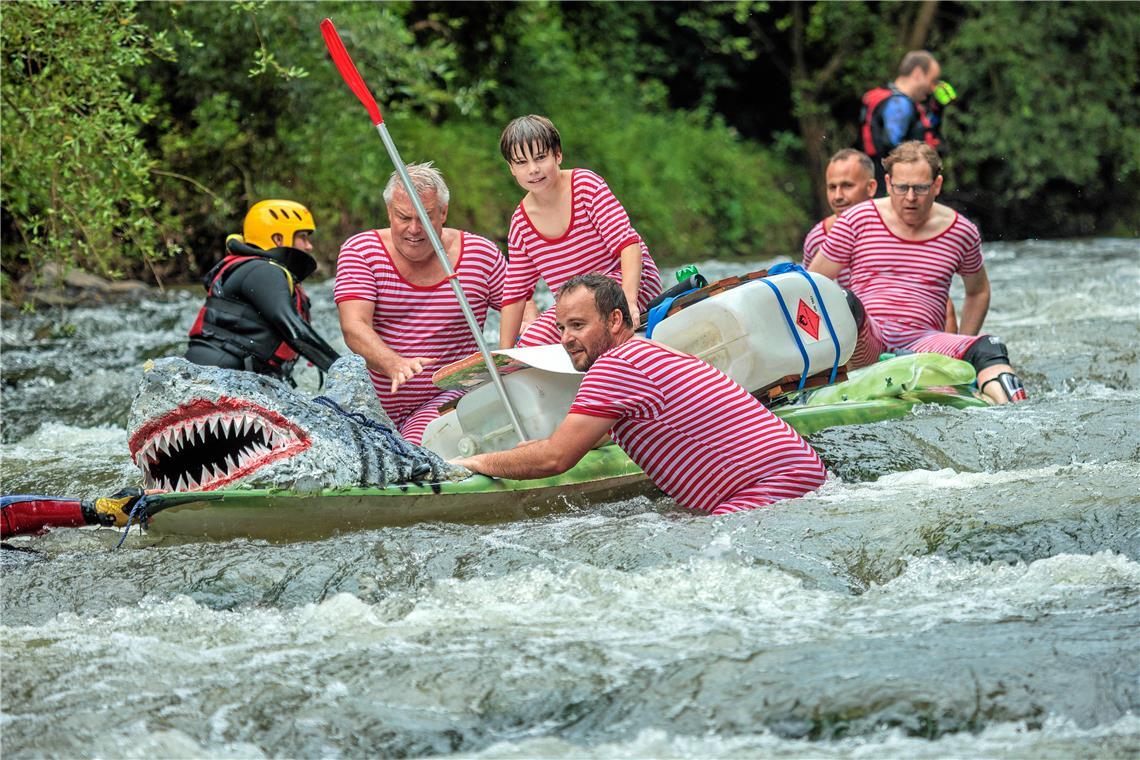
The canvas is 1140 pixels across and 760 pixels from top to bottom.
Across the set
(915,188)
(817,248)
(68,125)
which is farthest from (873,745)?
(68,125)

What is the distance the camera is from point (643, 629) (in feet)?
12.6

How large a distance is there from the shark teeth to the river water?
24 centimetres

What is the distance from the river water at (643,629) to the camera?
3.31 m

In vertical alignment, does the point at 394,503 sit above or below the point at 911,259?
below

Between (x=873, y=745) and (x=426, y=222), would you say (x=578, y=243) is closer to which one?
(x=426, y=222)

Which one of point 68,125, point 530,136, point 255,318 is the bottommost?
point 255,318

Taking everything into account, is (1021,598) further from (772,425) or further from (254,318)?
(254,318)

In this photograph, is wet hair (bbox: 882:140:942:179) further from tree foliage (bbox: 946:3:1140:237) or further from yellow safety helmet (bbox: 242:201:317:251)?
tree foliage (bbox: 946:3:1140:237)

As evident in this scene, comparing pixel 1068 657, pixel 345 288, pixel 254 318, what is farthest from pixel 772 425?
pixel 254 318

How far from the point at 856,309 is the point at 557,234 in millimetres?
1415

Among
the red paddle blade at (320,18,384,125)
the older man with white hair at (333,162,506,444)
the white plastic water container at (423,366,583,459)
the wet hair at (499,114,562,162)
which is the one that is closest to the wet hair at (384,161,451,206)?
the older man with white hair at (333,162,506,444)

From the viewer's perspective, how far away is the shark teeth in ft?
15.1

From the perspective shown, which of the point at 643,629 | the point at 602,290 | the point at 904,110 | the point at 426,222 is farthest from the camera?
the point at 904,110

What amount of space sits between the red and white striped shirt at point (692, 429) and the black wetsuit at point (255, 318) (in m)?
1.92
